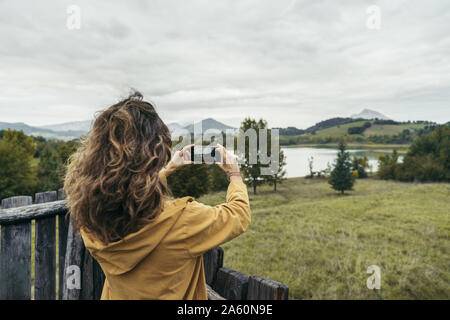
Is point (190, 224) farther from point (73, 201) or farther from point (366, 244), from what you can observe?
point (366, 244)

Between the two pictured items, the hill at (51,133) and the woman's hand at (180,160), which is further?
the hill at (51,133)

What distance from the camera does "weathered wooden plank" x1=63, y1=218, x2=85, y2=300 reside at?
2.45m

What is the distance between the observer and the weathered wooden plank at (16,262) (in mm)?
2115

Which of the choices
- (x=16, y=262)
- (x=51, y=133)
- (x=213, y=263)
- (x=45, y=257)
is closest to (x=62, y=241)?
(x=45, y=257)

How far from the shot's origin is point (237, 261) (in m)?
9.45

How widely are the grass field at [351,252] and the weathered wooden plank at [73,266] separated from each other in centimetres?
567

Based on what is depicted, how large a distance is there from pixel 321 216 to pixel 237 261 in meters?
9.34

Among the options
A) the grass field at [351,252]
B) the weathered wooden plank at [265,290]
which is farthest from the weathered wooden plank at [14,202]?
the grass field at [351,252]

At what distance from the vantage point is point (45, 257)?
7.98ft

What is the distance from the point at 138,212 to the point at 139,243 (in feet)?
0.56

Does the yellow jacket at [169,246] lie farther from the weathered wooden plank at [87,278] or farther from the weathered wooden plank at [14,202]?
the weathered wooden plank at [14,202]
